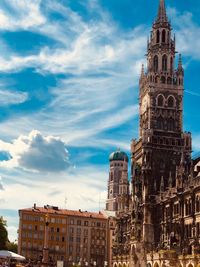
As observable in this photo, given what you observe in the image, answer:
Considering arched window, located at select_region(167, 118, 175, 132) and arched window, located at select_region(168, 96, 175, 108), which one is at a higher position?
arched window, located at select_region(168, 96, 175, 108)

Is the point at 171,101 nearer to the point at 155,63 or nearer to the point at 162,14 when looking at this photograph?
the point at 155,63

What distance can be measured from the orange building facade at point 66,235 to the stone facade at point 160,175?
3007 cm

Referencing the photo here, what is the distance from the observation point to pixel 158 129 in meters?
131

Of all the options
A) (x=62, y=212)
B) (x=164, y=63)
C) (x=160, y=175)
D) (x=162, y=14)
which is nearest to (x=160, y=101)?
(x=164, y=63)

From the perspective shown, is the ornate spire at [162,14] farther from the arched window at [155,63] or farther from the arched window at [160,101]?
the arched window at [160,101]

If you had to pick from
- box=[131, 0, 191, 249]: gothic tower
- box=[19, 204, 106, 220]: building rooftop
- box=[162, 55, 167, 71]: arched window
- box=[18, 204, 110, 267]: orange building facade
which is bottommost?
box=[18, 204, 110, 267]: orange building facade

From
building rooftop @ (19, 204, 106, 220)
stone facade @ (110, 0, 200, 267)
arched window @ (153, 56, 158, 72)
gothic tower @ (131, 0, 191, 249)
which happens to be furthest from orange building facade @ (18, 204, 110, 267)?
arched window @ (153, 56, 158, 72)

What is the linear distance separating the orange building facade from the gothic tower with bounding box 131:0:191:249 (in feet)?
144

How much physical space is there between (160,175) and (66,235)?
180 ft

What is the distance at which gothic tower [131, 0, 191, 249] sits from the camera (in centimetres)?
12219

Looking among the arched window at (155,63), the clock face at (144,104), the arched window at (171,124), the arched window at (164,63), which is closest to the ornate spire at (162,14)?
the arched window at (164,63)

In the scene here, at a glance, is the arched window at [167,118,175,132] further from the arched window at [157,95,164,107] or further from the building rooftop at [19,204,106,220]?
the building rooftop at [19,204,106,220]

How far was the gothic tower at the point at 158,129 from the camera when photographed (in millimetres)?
122188

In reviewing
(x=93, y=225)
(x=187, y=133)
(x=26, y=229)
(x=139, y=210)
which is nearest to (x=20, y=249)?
(x=26, y=229)
